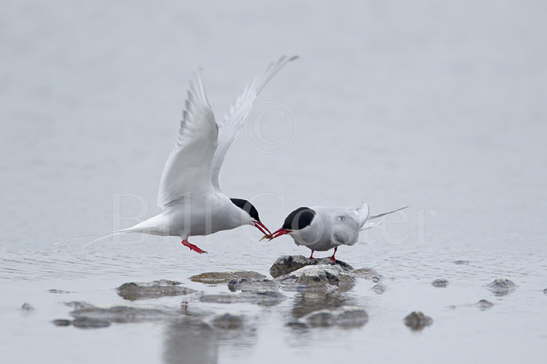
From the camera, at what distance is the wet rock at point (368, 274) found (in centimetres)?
786

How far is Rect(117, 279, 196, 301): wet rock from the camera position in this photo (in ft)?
22.7

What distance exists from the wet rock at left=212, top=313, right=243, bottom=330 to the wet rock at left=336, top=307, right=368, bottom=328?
1.85ft

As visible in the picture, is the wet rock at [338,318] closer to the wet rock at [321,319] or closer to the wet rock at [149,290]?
the wet rock at [321,319]

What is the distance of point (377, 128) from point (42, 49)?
22.5 ft

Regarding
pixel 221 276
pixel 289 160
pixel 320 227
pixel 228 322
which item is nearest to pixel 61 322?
pixel 228 322

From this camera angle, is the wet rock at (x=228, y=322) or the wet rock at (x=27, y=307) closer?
the wet rock at (x=228, y=322)

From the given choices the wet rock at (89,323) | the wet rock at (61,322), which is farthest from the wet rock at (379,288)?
the wet rock at (61,322)

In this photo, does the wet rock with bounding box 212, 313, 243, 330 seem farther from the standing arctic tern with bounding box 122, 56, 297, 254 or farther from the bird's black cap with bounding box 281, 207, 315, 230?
the bird's black cap with bounding box 281, 207, 315, 230

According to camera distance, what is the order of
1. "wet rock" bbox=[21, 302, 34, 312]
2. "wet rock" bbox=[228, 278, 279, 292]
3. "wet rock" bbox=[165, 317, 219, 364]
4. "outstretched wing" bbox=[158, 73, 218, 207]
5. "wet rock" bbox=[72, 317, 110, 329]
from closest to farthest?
"wet rock" bbox=[165, 317, 219, 364] → "wet rock" bbox=[72, 317, 110, 329] → "wet rock" bbox=[21, 302, 34, 312] → "outstretched wing" bbox=[158, 73, 218, 207] → "wet rock" bbox=[228, 278, 279, 292]

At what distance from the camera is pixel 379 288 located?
736 centimetres

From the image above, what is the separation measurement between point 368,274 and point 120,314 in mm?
2482

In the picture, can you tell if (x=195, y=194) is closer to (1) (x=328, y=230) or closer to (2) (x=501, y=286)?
(1) (x=328, y=230)

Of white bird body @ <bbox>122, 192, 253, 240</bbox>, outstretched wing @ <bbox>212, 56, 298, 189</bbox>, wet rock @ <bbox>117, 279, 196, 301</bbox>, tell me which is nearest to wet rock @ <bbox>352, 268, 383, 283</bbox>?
white bird body @ <bbox>122, 192, 253, 240</bbox>

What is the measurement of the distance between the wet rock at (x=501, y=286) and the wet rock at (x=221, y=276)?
164 cm
